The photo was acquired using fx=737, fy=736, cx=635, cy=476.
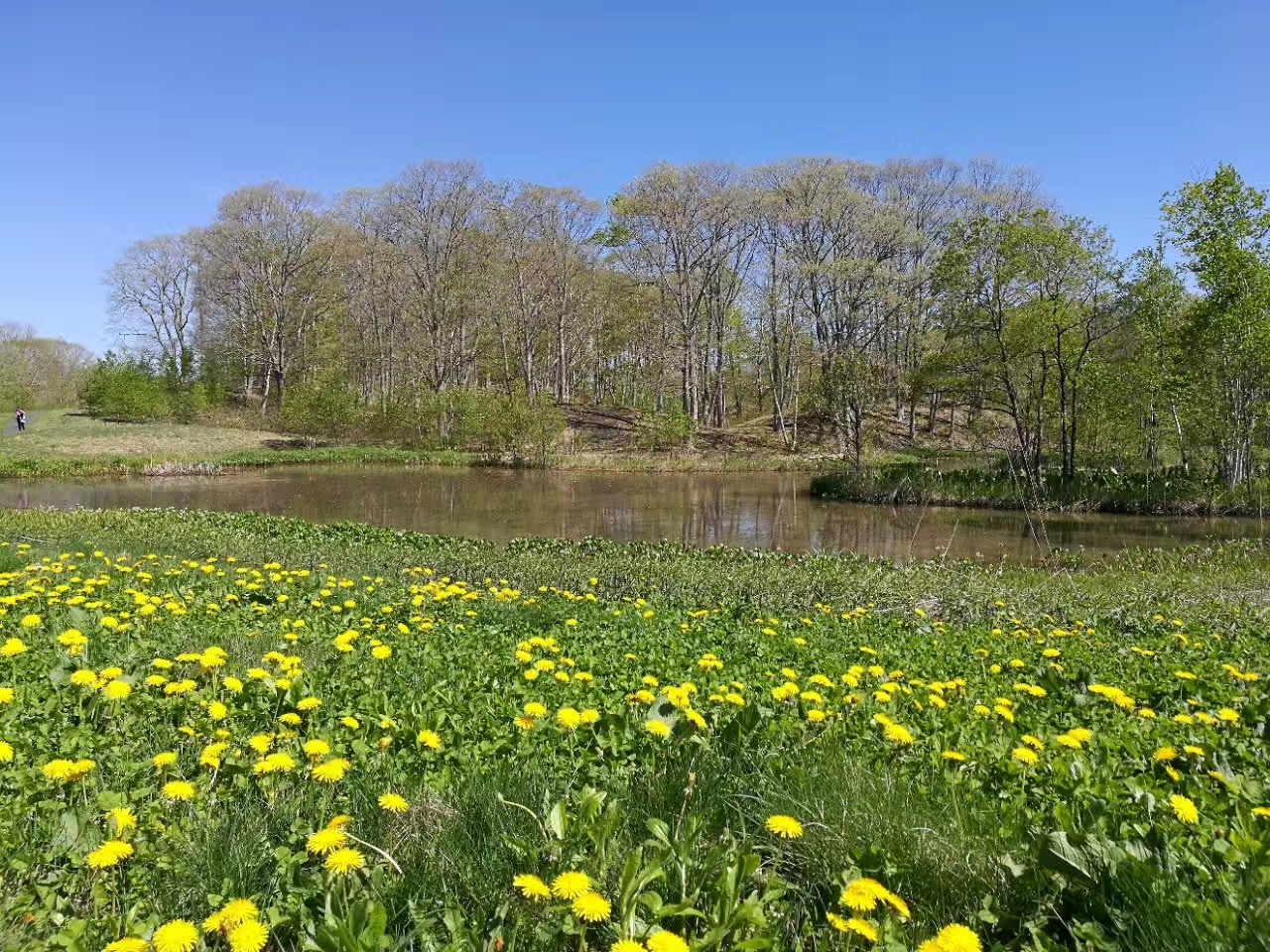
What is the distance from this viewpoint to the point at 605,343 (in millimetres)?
60688

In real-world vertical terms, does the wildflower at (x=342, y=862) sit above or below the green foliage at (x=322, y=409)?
below

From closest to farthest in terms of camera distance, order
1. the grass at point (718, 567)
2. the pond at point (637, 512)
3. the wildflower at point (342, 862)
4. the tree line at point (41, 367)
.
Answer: the wildflower at point (342, 862) → the grass at point (718, 567) → the pond at point (637, 512) → the tree line at point (41, 367)

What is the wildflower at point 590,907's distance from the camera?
197cm

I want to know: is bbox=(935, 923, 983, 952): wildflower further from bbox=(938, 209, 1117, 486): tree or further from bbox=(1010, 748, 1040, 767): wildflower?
bbox=(938, 209, 1117, 486): tree

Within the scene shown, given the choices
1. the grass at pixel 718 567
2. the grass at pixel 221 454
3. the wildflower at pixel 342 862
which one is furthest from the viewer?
the grass at pixel 221 454

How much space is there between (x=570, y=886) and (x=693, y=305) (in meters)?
46.6

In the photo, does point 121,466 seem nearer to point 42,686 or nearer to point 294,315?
point 294,315

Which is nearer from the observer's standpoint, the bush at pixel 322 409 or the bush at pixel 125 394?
the bush at pixel 322 409

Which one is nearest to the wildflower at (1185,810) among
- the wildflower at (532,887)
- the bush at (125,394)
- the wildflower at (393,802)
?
the wildflower at (532,887)

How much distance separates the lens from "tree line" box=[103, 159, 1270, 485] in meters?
26.2

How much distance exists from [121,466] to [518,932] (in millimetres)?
37167

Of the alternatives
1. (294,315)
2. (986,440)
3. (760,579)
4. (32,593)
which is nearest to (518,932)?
(32,593)

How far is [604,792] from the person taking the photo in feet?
8.63

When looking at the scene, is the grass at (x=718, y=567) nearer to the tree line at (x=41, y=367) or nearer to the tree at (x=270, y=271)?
the tree at (x=270, y=271)
